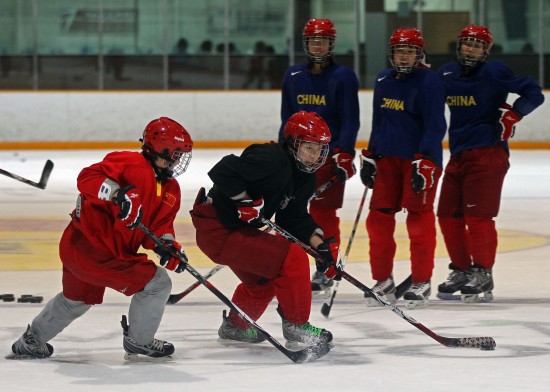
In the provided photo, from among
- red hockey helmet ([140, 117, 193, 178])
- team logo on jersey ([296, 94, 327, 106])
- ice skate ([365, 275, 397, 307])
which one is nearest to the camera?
red hockey helmet ([140, 117, 193, 178])

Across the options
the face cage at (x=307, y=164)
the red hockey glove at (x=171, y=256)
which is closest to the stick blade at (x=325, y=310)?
the face cage at (x=307, y=164)

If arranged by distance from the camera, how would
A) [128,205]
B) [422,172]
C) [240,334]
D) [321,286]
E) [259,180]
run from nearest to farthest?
1. [128,205]
2. [259,180]
3. [240,334]
4. [422,172]
5. [321,286]

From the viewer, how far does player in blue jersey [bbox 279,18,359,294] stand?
21.6 ft

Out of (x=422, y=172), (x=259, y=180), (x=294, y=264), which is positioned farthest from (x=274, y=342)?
(x=422, y=172)

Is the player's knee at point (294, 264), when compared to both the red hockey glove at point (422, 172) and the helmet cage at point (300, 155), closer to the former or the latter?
the helmet cage at point (300, 155)

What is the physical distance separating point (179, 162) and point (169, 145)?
0.26ft

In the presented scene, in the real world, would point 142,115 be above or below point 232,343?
above

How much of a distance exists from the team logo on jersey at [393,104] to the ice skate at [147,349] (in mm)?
1981

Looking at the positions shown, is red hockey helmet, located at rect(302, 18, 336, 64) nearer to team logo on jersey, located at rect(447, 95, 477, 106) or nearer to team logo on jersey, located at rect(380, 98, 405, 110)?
team logo on jersey, located at rect(380, 98, 405, 110)

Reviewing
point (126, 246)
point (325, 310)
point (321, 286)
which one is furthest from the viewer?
point (321, 286)

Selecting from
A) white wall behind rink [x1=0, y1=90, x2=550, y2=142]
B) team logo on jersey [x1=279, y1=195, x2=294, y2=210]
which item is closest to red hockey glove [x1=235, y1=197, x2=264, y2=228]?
team logo on jersey [x1=279, y1=195, x2=294, y2=210]

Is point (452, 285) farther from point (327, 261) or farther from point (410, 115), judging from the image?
point (327, 261)

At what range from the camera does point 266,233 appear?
5047 mm

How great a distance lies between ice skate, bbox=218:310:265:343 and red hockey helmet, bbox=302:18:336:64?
1836mm
